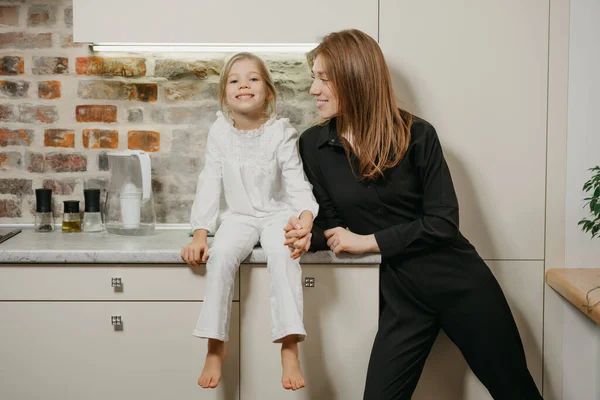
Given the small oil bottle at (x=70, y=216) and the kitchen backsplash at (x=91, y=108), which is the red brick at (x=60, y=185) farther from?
the small oil bottle at (x=70, y=216)

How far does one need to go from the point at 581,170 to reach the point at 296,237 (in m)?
1.03

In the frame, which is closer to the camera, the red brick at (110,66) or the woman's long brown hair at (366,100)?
the woman's long brown hair at (366,100)

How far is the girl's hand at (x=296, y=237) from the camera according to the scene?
180 centimetres

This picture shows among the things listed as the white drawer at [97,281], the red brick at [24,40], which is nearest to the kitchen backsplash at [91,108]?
the red brick at [24,40]

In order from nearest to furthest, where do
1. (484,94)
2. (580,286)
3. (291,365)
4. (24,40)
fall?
(291,365) → (580,286) → (484,94) → (24,40)

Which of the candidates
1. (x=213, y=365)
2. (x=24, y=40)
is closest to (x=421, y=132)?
(x=213, y=365)

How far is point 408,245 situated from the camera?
1899 mm

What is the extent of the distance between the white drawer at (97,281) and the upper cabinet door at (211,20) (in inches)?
28.4

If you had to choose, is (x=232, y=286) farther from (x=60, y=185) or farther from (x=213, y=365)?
(x=60, y=185)

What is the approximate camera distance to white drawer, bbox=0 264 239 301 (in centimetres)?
192

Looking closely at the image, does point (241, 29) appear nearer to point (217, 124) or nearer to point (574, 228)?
point (217, 124)

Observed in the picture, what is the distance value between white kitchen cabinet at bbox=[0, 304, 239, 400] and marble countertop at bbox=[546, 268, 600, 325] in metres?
1.02

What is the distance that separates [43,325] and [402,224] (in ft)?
3.62

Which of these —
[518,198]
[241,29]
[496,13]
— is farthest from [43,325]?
[496,13]
